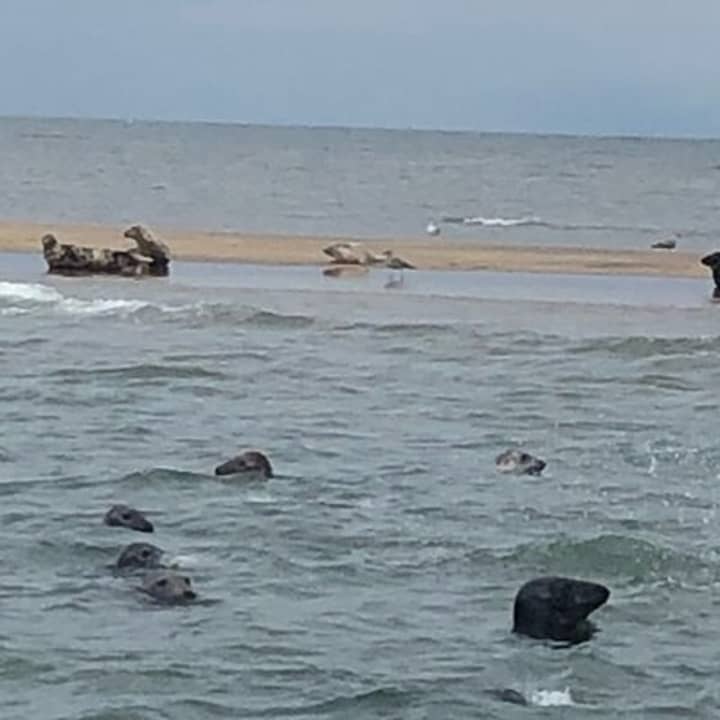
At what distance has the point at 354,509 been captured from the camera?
1986 cm

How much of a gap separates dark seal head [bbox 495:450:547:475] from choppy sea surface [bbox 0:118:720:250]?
128 feet

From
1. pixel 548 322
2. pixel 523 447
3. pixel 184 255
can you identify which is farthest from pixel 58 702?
pixel 184 255

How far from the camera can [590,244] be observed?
61.4 metres

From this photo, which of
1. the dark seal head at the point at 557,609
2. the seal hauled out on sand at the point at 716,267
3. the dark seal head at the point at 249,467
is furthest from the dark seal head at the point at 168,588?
the seal hauled out on sand at the point at 716,267

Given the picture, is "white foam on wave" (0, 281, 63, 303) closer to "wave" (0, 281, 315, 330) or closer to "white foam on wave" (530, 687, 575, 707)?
"wave" (0, 281, 315, 330)

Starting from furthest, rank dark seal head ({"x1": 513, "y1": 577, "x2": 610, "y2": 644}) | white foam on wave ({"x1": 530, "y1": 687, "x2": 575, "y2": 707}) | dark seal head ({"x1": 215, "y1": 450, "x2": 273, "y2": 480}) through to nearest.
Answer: dark seal head ({"x1": 215, "y1": 450, "x2": 273, "y2": 480}) → dark seal head ({"x1": 513, "y1": 577, "x2": 610, "y2": 644}) → white foam on wave ({"x1": 530, "y1": 687, "x2": 575, "y2": 707})

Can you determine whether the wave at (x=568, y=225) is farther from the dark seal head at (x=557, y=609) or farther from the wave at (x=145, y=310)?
the dark seal head at (x=557, y=609)

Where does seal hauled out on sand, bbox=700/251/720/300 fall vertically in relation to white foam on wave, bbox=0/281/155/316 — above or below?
above

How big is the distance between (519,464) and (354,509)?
2767 millimetres

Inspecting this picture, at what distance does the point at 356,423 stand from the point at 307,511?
18.6ft

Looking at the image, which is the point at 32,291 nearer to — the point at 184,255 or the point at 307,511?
the point at 184,255

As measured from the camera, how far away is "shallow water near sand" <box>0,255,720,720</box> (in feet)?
47.4

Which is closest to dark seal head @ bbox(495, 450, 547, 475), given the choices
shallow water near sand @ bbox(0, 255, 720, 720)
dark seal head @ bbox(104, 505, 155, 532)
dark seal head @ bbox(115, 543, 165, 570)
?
shallow water near sand @ bbox(0, 255, 720, 720)

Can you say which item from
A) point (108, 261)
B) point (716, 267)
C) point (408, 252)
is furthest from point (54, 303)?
point (408, 252)
